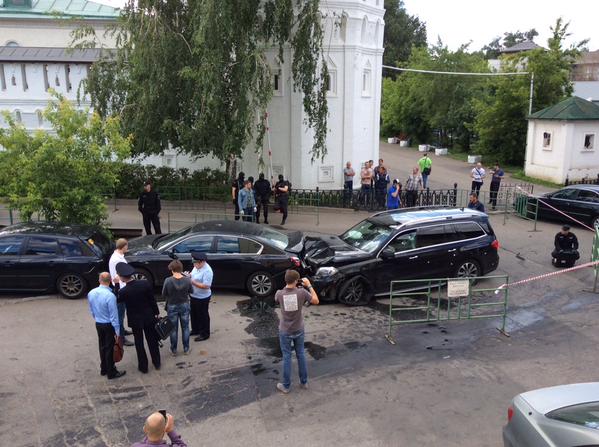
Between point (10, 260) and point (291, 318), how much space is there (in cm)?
687

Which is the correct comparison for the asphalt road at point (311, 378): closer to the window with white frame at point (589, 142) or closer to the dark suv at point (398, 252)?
the dark suv at point (398, 252)

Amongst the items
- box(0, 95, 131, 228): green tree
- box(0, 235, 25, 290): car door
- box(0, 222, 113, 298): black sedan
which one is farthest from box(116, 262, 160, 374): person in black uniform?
box(0, 95, 131, 228): green tree

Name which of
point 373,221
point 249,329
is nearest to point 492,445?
point 249,329

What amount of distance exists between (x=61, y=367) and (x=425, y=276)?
7.08m

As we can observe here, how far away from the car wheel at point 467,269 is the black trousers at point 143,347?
21.8 ft

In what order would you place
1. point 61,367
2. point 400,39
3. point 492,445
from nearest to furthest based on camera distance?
1. point 492,445
2. point 61,367
3. point 400,39

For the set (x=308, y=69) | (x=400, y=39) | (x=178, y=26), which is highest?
(x=400, y=39)

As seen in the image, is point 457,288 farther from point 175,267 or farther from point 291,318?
point 175,267

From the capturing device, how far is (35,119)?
2605 cm

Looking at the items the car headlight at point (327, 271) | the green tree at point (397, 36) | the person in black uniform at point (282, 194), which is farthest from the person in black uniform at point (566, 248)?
the green tree at point (397, 36)

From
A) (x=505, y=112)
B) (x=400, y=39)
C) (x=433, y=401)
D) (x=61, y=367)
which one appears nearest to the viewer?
(x=433, y=401)

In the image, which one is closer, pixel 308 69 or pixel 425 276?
pixel 425 276

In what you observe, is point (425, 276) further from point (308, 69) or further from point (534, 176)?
point (534, 176)

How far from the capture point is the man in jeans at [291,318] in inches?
292
